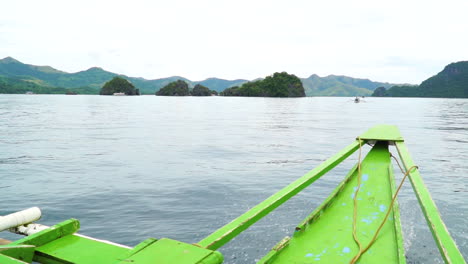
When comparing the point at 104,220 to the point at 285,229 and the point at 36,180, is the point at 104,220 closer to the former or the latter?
the point at 285,229

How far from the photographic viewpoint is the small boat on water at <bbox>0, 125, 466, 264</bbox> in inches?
103

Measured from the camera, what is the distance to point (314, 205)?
896cm

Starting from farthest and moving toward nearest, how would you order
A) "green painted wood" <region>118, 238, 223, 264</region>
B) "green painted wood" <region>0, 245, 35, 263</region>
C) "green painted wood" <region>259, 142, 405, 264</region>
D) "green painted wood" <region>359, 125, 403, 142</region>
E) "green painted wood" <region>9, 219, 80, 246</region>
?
1. "green painted wood" <region>359, 125, 403, 142</region>
2. "green painted wood" <region>259, 142, 405, 264</region>
3. "green painted wood" <region>9, 219, 80, 246</region>
4. "green painted wood" <region>0, 245, 35, 263</region>
5. "green painted wood" <region>118, 238, 223, 264</region>

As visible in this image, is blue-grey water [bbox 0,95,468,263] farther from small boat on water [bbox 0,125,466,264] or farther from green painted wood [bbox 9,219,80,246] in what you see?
green painted wood [bbox 9,219,80,246]

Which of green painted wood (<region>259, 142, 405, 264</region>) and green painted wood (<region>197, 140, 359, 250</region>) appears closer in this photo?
green painted wood (<region>197, 140, 359, 250</region>)

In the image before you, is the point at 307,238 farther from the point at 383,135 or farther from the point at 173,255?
the point at 383,135

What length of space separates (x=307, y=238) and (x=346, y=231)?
2.12 feet

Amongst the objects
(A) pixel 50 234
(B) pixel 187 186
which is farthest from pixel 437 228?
(B) pixel 187 186

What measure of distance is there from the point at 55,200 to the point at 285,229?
21.1ft

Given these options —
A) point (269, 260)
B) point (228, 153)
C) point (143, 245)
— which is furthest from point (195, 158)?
A: point (143, 245)

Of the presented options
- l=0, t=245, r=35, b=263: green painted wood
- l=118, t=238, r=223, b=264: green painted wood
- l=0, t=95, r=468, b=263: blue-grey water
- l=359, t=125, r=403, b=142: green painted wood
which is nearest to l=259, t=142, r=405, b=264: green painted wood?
l=0, t=95, r=468, b=263: blue-grey water

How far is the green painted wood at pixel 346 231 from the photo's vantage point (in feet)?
14.1

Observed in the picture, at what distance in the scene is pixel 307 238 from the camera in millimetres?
4875

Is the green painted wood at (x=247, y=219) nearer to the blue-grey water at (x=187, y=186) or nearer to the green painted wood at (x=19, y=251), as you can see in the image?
the green painted wood at (x=19, y=251)
